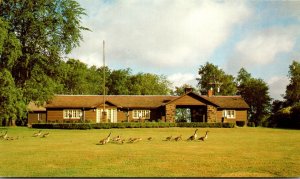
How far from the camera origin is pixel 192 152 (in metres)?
21.4

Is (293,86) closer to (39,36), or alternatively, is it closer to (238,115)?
(238,115)

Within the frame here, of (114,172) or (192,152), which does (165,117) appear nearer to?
(192,152)

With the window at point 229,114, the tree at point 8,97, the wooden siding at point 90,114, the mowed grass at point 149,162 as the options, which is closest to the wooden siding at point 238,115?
the window at point 229,114

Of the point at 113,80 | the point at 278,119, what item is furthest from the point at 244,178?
the point at 113,80

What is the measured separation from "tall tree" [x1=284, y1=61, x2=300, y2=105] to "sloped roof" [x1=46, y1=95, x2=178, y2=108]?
32276 mm

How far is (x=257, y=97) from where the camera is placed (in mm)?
96000

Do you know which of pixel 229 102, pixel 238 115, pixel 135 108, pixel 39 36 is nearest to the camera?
pixel 39 36

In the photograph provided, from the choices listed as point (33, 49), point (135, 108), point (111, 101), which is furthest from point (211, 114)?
point (33, 49)

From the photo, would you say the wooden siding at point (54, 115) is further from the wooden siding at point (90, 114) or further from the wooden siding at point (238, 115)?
the wooden siding at point (238, 115)

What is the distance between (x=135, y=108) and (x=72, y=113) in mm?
10107

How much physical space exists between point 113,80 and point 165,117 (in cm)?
5230

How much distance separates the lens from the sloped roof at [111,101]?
62.3m

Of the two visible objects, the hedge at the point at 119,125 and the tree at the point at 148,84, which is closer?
the hedge at the point at 119,125

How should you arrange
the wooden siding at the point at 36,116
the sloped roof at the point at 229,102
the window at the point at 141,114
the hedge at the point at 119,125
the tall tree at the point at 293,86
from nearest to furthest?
1. the hedge at the point at 119,125
2. the window at the point at 141,114
3. the sloped roof at the point at 229,102
4. the wooden siding at the point at 36,116
5. the tall tree at the point at 293,86
